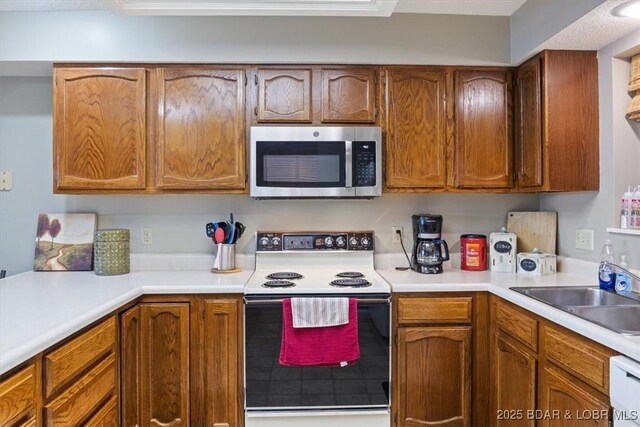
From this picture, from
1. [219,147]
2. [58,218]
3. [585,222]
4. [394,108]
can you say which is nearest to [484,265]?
[585,222]

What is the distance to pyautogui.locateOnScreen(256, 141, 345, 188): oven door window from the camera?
7.24 ft

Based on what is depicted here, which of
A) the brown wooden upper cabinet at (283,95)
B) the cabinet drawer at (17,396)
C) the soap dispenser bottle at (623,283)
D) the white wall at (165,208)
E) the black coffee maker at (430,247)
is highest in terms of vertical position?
the brown wooden upper cabinet at (283,95)

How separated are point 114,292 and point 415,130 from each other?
1.80 metres

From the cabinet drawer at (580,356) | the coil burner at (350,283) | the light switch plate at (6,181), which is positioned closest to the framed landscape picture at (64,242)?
the light switch plate at (6,181)

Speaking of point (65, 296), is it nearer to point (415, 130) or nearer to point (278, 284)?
point (278, 284)

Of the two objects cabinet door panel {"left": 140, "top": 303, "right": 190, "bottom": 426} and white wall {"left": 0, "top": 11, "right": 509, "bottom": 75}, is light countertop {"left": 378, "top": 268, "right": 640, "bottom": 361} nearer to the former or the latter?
cabinet door panel {"left": 140, "top": 303, "right": 190, "bottom": 426}

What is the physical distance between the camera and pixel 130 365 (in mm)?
1904

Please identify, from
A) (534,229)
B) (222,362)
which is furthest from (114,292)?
(534,229)

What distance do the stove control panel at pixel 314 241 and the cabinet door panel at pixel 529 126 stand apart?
0.96 m

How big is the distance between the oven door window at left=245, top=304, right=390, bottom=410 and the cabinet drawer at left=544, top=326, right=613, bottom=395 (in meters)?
0.74

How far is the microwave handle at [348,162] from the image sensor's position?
7.23 feet

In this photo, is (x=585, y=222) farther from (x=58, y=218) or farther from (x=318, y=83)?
(x=58, y=218)

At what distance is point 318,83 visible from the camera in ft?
7.46

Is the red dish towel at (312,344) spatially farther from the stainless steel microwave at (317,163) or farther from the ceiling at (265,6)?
the ceiling at (265,6)
